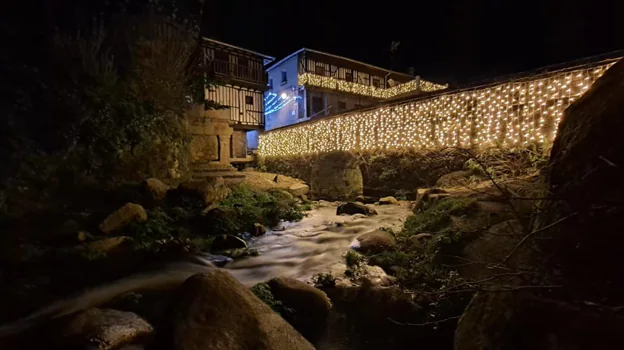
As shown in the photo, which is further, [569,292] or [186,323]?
[186,323]

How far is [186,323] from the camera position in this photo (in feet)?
10.3

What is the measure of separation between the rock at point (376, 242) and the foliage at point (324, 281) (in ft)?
4.65

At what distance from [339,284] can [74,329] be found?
4096 millimetres

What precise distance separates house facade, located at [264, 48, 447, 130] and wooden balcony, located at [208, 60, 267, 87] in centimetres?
356

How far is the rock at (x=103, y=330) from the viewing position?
342cm

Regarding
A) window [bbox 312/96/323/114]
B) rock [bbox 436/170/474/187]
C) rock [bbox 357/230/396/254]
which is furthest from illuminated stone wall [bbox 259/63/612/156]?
window [bbox 312/96/323/114]

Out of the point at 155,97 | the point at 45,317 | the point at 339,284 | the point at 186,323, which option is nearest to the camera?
the point at 186,323

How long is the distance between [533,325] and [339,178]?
1313 cm

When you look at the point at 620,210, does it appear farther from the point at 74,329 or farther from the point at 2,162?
the point at 2,162

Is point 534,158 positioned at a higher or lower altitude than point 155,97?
lower

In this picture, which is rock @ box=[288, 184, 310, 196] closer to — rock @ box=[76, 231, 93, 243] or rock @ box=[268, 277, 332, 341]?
rock @ box=[76, 231, 93, 243]

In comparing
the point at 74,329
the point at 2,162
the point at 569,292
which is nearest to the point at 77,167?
the point at 2,162

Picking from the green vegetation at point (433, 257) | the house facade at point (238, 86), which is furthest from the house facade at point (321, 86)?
the green vegetation at point (433, 257)

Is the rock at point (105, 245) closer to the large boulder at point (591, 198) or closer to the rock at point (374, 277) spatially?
the rock at point (374, 277)
